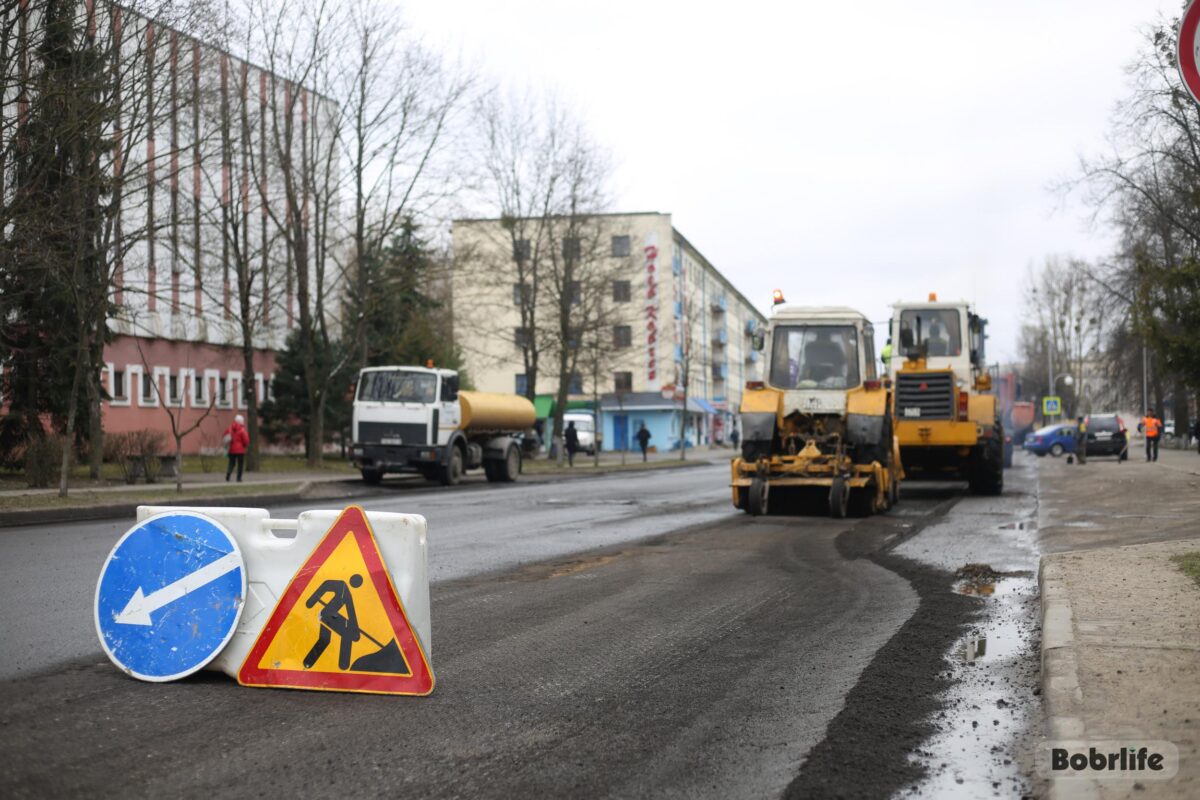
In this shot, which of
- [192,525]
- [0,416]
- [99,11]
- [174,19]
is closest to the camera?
[192,525]

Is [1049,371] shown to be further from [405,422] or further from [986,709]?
[986,709]

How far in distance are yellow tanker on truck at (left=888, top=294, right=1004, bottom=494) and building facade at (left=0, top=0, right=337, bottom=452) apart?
43.5ft

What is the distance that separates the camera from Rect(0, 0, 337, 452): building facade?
22172 mm

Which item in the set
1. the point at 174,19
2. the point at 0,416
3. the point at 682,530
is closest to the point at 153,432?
the point at 0,416

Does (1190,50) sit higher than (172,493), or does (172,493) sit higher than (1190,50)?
(1190,50)

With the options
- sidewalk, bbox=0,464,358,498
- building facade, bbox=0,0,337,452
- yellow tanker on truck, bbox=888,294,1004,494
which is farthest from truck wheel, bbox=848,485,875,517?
sidewalk, bbox=0,464,358,498

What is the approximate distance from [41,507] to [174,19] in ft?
30.5

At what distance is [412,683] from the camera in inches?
235

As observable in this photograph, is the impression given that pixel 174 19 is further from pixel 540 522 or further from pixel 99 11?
pixel 540 522

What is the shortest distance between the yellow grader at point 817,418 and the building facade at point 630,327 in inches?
774

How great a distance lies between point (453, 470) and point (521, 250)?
16841mm

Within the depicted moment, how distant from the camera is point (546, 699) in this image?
6.02m

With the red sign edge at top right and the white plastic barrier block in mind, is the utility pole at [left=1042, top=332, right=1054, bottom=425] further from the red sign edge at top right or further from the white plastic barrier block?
the red sign edge at top right

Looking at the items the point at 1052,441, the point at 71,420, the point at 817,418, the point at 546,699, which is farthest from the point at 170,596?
the point at 1052,441
